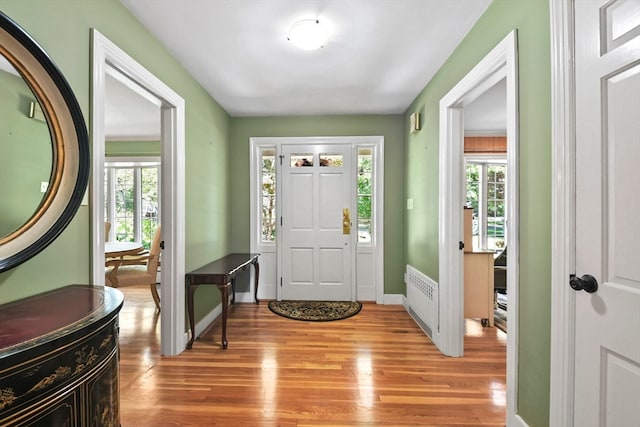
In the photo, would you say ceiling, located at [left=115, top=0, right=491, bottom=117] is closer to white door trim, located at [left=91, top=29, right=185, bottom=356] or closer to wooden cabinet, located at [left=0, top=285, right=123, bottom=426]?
white door trim, located at [left=91, top=29, right=185, bottom=356]

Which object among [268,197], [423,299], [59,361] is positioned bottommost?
[423,299]

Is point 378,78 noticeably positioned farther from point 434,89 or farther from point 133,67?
point 133,67

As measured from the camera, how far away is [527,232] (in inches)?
57.9

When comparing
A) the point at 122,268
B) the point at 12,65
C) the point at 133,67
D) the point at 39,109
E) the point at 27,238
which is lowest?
the point at 122,268

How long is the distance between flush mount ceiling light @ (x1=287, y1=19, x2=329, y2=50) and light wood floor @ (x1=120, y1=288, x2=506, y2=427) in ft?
7.79

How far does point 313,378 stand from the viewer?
6.73 feet

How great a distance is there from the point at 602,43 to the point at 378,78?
1850 millimetres

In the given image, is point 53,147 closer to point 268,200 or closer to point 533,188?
point 533,188

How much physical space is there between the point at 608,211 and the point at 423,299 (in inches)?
80.3

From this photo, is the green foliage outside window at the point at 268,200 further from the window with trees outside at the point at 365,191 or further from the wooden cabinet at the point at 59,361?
the wooden cabinet at the point at 59,361

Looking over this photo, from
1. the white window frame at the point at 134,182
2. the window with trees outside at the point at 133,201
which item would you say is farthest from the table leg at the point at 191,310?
the window with trees outside at the point at 133,201

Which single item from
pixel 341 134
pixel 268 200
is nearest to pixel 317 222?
pixel 268 200

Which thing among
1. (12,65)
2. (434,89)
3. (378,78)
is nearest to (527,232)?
(434,89)

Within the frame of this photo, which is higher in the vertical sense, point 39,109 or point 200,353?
point 39,109
